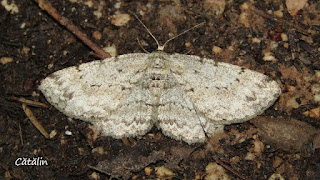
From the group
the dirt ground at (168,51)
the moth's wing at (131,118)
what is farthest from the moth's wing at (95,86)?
the dirt ground at (168,51)

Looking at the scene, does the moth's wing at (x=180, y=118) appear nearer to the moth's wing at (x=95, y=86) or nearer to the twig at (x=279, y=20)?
the moth's wing at (x=95, y=86)

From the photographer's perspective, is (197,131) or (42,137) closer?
(197,131)

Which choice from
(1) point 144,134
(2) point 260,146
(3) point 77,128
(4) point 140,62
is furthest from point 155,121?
(2) point 260,146

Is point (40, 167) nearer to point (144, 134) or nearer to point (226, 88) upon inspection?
point (144, 134)

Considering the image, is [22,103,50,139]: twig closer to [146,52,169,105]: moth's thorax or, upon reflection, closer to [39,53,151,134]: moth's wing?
[39,53,151,134]: moth's wing

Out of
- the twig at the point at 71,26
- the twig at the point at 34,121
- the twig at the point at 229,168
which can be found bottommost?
the twig at the point at 229,168
